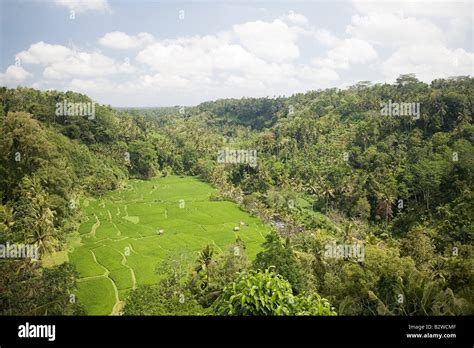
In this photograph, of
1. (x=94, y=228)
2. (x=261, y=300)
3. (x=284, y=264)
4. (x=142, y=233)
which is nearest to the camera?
(x=261, y=300)

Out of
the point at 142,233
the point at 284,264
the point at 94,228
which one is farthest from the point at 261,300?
the point at 142,233

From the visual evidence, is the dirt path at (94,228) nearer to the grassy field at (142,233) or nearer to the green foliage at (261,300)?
the grassy field at (142,233)

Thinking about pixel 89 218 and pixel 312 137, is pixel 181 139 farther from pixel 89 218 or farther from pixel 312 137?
pixel 89 218

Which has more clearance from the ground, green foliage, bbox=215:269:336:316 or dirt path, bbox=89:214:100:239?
green foliage, bbox=215:269:336:316

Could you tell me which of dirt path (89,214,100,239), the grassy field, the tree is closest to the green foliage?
the tree

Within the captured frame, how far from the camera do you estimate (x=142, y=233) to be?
16844mm

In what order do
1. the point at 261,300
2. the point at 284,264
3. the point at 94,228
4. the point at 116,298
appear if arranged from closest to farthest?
the point at 261,300
the point at 284,264
the point at 116,298
the point at 94,228

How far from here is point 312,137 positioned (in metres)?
29.1

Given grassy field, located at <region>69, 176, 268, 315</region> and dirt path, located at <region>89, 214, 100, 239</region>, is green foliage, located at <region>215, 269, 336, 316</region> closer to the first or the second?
grassy field, located at <region>69, 176, 268, 315</region>

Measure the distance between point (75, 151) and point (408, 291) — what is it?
17.8 m

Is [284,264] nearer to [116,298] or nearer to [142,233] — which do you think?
[116,298]

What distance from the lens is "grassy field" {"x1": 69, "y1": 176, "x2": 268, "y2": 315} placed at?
11992 mm

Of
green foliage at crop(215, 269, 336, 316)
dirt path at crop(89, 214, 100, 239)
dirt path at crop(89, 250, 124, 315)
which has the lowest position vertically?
dirt path at crop(89, 250, 124, 315)
